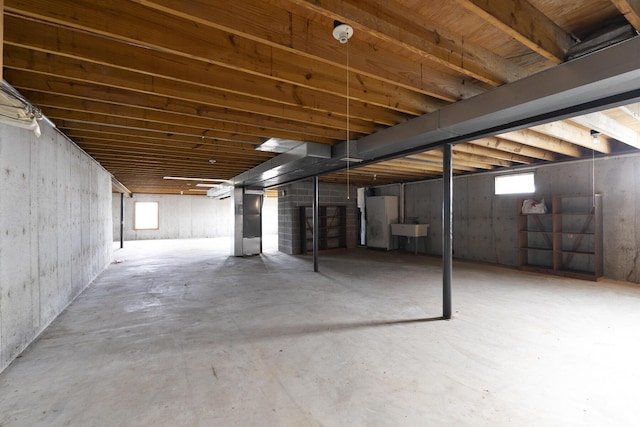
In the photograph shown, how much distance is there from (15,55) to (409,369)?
3.57 metres

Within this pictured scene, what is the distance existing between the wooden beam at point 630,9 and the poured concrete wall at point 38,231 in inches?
159

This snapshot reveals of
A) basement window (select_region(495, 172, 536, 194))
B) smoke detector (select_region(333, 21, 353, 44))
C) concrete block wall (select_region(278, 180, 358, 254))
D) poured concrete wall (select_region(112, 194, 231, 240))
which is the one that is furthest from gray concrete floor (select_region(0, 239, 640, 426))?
poured concrete wall (select_region(112, 194, 231, 240))

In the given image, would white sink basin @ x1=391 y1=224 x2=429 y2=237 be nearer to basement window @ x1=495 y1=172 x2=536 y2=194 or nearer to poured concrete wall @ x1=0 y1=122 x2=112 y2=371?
basement window @ x1=495 y1=172 x2=536 y2=194

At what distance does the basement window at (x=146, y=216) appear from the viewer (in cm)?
1266

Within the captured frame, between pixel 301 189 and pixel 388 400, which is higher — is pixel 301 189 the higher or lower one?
the higher one

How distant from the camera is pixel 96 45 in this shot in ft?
6.14

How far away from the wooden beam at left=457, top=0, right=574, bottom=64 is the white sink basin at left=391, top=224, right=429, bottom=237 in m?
6.28

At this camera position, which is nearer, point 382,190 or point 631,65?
point 631,65

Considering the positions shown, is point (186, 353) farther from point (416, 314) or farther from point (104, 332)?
point (416, 314)

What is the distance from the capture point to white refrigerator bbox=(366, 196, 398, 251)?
8.83 meters

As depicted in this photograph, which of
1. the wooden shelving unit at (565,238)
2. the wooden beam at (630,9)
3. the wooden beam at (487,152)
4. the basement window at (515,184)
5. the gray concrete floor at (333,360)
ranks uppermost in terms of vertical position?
the wooden beam at (487,152)

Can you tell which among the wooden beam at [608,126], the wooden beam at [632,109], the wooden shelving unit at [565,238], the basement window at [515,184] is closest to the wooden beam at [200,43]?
the wooden beam at [608,126]

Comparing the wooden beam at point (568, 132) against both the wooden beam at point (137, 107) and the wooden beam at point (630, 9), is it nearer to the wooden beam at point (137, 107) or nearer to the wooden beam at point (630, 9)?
the wooden beam at point (630, 9)

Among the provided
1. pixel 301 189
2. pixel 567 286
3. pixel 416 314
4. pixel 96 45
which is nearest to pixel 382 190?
pixel 301 189
